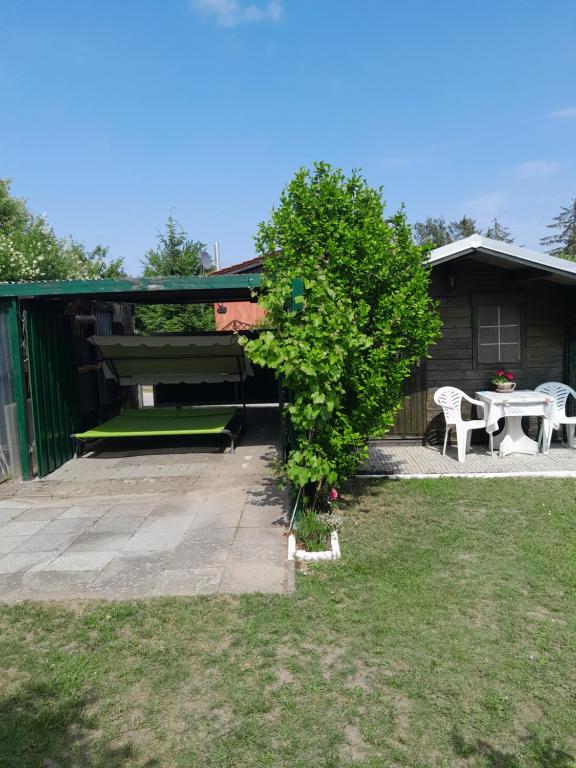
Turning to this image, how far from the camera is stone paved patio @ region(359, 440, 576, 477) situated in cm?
771

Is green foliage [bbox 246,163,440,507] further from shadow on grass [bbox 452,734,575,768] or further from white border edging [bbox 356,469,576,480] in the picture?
shadow on grass [bbox 452,734,575,768]

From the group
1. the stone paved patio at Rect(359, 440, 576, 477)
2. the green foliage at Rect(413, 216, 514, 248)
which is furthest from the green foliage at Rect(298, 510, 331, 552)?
the green foliage at Rect(413, 216, 514, 248)

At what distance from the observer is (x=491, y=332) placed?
9312 mm

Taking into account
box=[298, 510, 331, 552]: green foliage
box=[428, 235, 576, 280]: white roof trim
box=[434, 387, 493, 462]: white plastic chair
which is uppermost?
box=[428, 235, 576, 280]: white roof trim

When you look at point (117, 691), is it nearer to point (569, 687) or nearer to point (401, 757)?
point (401, 757)

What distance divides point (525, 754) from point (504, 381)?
22.0 ft

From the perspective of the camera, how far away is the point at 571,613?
404 centimetres

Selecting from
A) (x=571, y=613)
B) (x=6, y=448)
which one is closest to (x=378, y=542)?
(x=571, y=613)

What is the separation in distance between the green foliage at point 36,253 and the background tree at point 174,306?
12.2 feet

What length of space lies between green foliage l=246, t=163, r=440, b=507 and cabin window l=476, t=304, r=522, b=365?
3088 mm

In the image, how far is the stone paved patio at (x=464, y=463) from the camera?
771 cm

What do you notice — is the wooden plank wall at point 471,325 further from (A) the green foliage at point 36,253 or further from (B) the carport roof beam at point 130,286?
(A) the green foliage at point 36,253

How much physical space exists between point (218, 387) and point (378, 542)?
34.1ft

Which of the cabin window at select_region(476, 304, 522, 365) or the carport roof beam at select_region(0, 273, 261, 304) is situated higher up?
the carport roof beam at select_region(0, 273, 261, 304)
